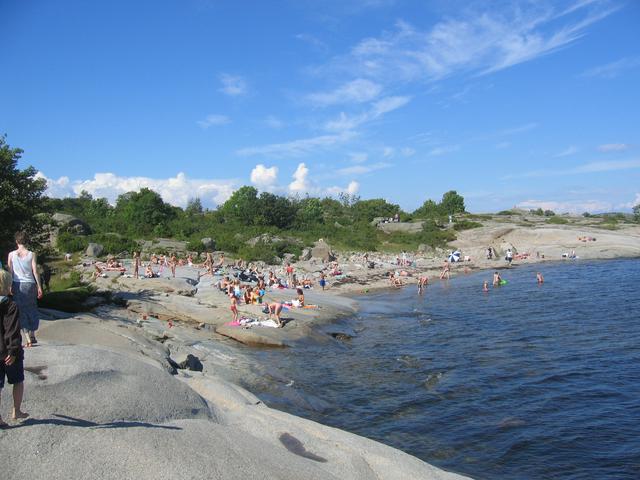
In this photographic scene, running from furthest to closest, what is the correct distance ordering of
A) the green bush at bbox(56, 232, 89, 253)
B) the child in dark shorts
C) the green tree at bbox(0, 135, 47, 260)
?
the green bush at bbox(56, 232, 89, 253), the green tree at bbox(0, 135, 47, 260), the child in dark shorts

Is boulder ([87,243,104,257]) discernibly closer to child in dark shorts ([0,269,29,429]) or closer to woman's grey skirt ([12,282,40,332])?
woman's grey skirt ([12,282,40,332])

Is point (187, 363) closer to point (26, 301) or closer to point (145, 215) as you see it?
point (26, 301)

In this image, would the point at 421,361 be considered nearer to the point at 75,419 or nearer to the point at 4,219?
the point at 75,419

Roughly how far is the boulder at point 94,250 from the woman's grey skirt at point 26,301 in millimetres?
37839

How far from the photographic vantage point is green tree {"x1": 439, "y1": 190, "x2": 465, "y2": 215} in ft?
412

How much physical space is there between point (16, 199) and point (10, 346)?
52.7 ft

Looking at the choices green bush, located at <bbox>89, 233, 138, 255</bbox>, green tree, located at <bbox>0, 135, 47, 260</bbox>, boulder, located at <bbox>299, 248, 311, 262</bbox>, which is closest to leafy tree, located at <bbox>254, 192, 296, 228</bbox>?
boulder, located at <bbox>299, 248, 311, 262</bbox>

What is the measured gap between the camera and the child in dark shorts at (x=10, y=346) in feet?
22.7

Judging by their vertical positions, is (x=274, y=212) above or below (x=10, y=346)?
above

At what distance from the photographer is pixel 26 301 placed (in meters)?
10.1

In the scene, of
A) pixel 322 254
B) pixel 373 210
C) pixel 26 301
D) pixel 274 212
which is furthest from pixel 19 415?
pixel 373 210

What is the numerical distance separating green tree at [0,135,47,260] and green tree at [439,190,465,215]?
361 feet

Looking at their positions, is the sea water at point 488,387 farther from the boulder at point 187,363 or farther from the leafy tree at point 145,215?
the leafy tree at point 145,215

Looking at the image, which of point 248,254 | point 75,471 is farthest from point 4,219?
point 248,254
